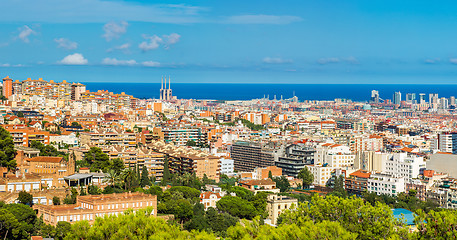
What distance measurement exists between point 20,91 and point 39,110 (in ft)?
34.9

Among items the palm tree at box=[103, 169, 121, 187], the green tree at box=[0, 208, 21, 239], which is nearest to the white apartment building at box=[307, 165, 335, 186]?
the palm tree at box=[103, 169, 121, 187]

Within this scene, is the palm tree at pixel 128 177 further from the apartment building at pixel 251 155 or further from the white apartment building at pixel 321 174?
the apartment building at pixel 251 155

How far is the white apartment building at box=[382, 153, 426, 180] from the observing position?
4025cm

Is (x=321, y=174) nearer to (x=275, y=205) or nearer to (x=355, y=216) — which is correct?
(x=275, y=205)

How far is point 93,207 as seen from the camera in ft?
81.6

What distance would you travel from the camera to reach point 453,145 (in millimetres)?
53781

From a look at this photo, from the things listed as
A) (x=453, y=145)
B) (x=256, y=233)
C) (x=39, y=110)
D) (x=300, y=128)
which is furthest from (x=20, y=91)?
(x=256, y=233)

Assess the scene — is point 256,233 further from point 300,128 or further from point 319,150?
point 300,128

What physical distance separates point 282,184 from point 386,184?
5187mm

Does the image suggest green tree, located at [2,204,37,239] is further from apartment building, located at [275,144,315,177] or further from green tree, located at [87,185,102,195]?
apartment building, located at [275,144,315,177]

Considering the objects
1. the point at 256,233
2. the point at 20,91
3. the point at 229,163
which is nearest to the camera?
the point at 256,233

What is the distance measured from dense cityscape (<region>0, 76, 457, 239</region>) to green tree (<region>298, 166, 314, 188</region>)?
0.08 metres

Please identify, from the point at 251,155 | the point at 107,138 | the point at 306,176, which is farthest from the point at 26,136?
the point at 306,176

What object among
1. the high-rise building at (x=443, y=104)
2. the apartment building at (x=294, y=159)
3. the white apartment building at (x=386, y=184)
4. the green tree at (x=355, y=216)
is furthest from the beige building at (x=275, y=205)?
the high-rise building at (x=443, y=104)
